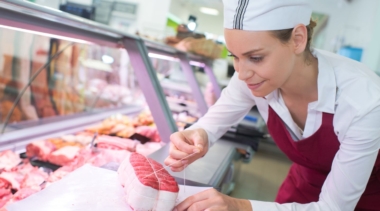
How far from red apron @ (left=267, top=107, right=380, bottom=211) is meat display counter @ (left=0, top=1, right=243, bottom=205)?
1.44 ft

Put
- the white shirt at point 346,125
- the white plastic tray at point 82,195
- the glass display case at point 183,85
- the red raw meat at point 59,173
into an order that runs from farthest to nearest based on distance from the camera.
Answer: the glass display case at point 183,85, the red raw meat at point 59,173, the white shirt at point 346,125, the white plastic tray at point 82,195

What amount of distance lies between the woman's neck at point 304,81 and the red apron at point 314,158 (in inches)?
5.2

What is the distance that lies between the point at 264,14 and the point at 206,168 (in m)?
0.98

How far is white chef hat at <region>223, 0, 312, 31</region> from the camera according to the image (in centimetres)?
121

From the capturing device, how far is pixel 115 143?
2111 millimetres

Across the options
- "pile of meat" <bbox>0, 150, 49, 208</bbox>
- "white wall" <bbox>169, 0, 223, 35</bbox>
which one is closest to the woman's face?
"pile of meat" <bbox>0, 150, 49, 208</bbox>

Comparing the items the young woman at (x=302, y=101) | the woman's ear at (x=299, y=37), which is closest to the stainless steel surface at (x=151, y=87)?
the young woman at (x=302, y=101)

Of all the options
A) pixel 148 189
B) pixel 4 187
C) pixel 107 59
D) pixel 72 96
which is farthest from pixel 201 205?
pixel 107 59

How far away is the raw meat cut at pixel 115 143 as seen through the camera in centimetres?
208

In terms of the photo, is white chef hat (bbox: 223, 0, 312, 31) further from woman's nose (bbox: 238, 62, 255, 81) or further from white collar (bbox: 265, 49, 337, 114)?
white collar (bbox: 265, 49, 337, 114)

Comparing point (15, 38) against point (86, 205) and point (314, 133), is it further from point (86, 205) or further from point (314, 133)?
point (314, 133)

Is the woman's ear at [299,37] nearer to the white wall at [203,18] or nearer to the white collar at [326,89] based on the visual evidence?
the white collar at [326,89]

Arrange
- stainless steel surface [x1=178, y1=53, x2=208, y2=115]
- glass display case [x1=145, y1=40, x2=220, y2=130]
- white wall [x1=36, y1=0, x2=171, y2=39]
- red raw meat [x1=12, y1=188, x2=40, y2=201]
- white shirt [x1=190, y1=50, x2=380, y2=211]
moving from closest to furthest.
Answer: white shirt [x1=190, y1=50, x2=380, y2=211] < red raw meat [x1=12, y1=188, x2=40, y2=201] < glass display case [x1=145, y1=40, x2=220, y2=130] < stainless steel surface [x1=178, y1=53, x2=208, y2=115] < white wall [x1=36, y1=0, x2=171, y2=39]

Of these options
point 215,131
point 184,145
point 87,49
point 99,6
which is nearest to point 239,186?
point 87,49
